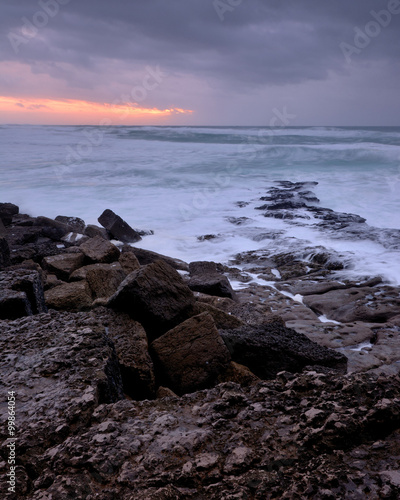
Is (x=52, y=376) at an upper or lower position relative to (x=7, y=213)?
upper

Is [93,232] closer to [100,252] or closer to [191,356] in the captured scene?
[100,252]

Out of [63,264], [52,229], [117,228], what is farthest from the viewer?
[117,228]

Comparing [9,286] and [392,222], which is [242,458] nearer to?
[9,286]

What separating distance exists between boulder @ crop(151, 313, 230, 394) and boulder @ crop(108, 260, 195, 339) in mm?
271

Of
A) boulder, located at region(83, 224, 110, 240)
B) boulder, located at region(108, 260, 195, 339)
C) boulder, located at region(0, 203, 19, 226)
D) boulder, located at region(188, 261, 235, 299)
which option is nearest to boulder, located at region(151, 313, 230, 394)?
boulder, located at region(108, 260, 195, 339)

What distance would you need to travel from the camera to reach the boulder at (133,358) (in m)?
2.27

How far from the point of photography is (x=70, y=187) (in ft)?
53.7

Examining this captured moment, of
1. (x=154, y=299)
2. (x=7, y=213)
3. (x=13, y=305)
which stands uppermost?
(x=13, y=305)

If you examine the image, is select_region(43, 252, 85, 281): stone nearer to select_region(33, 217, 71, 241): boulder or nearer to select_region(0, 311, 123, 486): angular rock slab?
select_region(33, 217, 71, 241): boulder

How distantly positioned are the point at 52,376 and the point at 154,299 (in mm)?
1317

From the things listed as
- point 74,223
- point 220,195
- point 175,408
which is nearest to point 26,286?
point 175,408

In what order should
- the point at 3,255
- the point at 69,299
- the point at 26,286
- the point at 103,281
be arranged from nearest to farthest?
the point at 26,286
the point at 69,299
the point at 103,281
the point at 3,255

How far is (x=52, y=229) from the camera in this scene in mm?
8211

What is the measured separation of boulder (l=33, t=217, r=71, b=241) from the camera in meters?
8.11
